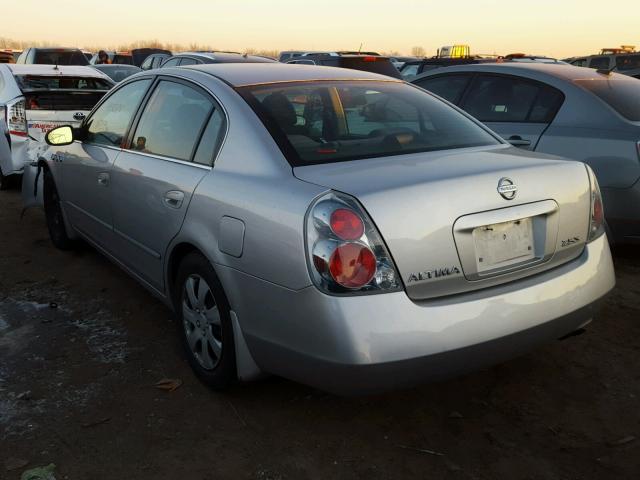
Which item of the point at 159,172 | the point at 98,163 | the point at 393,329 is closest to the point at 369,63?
the point at 98,163

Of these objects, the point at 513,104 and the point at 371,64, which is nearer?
the point at 513,104

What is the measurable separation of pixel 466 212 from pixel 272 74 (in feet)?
5.14

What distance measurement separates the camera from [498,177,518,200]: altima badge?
2.57 metres

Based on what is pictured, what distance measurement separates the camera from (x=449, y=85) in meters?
6.32

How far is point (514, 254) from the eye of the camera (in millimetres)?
2613

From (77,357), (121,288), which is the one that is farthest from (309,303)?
(121,288)

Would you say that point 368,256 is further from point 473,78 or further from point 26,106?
point 26,106

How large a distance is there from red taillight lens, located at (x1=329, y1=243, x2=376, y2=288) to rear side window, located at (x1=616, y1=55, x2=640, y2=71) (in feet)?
66.1

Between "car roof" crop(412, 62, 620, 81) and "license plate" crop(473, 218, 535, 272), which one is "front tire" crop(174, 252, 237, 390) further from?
"car roof" crop(412, 62, 620, 81)

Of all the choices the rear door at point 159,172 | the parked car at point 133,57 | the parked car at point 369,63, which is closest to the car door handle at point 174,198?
the rear door at point 159,172

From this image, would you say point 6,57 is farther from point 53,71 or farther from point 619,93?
point 619,93

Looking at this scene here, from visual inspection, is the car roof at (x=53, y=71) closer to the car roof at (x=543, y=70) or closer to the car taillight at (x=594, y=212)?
the car roof at (x=543, y=70)

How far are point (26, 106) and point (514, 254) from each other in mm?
6062

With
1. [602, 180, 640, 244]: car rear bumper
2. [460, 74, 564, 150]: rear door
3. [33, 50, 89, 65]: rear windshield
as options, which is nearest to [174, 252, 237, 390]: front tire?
[460, 74, 564, 150]: rear door
